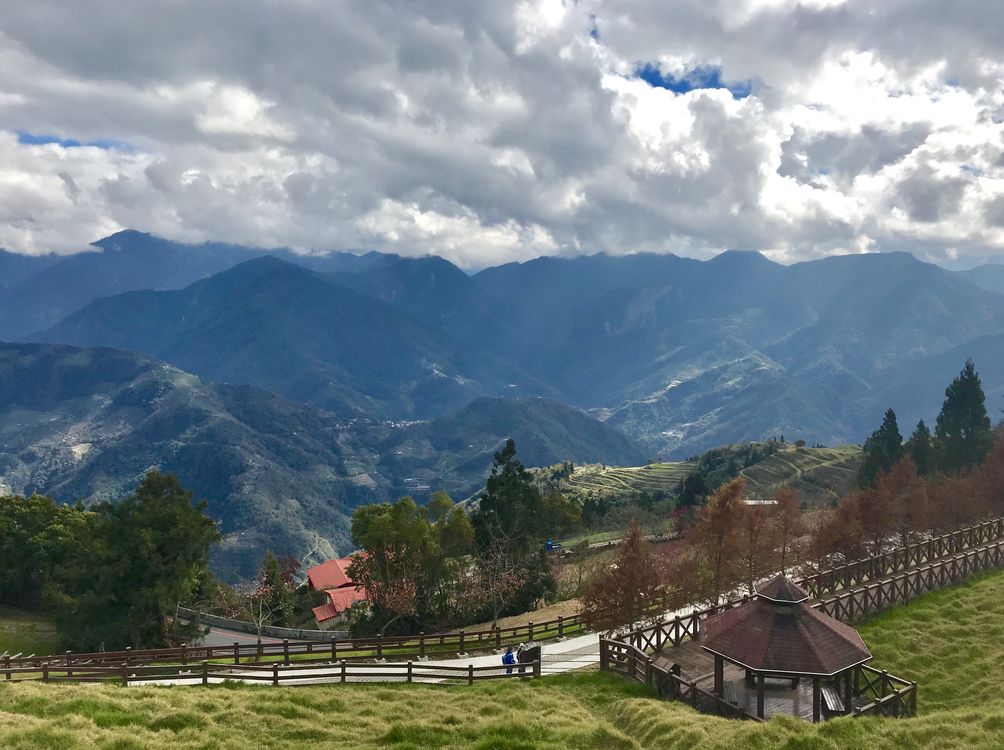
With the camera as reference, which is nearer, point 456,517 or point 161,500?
point 161,500

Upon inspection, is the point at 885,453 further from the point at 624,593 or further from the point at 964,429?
the point at 624,593

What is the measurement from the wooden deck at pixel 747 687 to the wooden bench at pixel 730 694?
0.08m

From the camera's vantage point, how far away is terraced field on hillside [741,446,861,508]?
13665 cm

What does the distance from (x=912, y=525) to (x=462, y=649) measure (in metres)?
34.0

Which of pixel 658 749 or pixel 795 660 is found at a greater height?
pixel 795 660

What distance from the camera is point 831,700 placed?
2378 centimetres

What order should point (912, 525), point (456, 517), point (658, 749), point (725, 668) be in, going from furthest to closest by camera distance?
point (456, 517), point (912, 525), point (725, 668), point (658, 749)

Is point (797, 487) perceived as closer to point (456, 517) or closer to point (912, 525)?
point (912, 525)

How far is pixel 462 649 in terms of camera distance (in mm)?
34781

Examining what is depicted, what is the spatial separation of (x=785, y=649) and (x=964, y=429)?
2438 inches

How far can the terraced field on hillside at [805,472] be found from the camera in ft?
448

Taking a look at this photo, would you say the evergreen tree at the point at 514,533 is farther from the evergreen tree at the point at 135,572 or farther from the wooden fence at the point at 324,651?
the evergreen tree at the point at 135,572

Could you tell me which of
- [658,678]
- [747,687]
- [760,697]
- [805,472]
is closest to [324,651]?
[658,678]

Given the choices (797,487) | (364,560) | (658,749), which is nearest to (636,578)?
(658,749)
